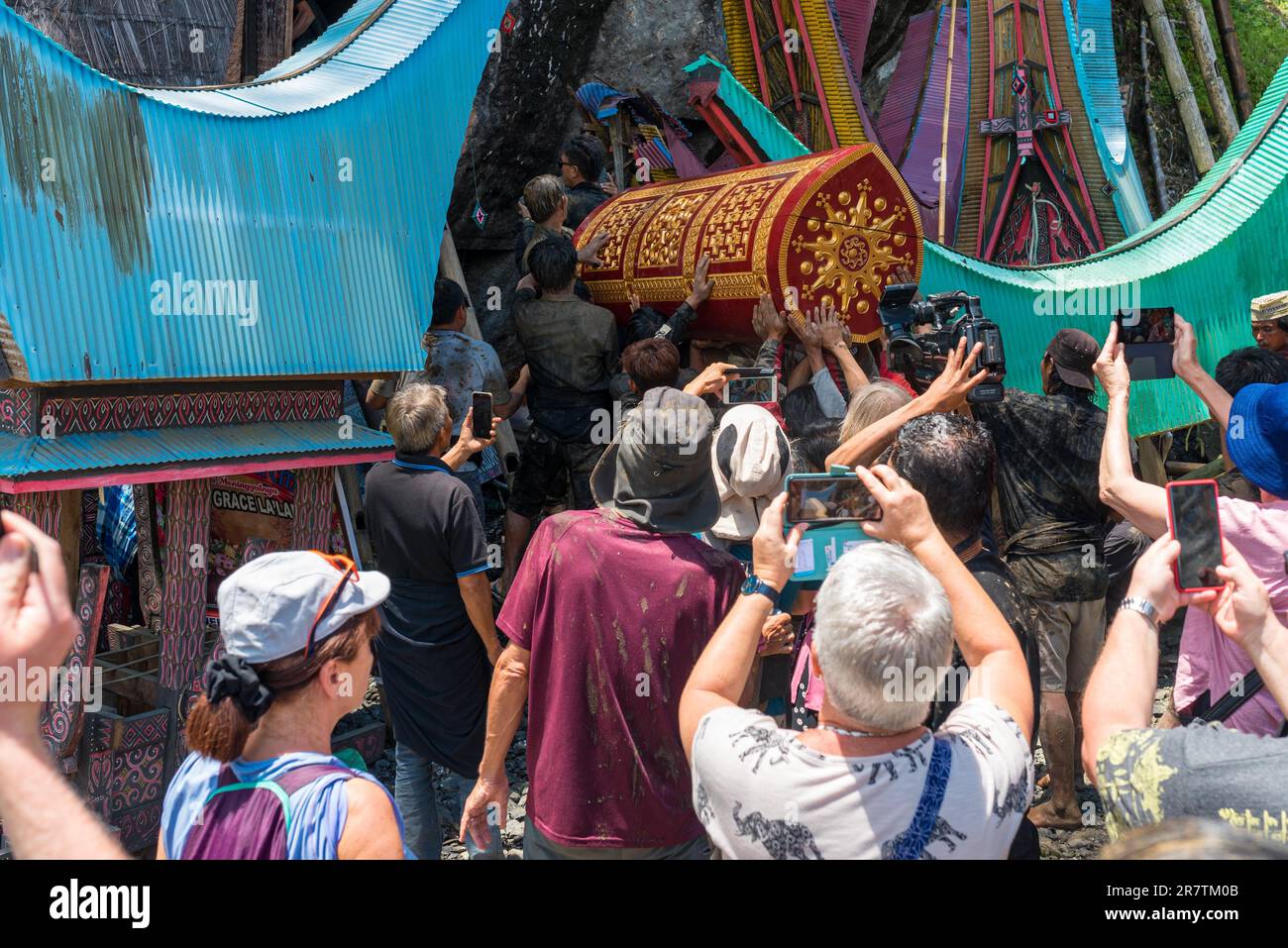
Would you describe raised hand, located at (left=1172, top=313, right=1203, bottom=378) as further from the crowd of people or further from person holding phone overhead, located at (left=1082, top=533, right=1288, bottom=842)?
person holding phone overhead, located at (left=1082, top=533, right=1288, bottom=842)

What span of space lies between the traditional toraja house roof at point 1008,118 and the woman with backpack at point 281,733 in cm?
604

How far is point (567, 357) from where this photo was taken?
5.20m

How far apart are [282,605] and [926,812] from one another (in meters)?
1.04

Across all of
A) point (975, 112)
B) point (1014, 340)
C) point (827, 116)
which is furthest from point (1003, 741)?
point (975, 112)

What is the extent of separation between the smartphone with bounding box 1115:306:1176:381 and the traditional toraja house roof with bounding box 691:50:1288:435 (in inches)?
95.1

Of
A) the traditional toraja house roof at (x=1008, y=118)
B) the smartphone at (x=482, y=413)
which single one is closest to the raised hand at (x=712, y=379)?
the smartphone at (x=482, y=413)

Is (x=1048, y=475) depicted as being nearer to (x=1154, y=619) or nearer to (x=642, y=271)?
(x=642, y=271)

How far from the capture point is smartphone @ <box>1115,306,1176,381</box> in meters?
3.33

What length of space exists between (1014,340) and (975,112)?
2.77m

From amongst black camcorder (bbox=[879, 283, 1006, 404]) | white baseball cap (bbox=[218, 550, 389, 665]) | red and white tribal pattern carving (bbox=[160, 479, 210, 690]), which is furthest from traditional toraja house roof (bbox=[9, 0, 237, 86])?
white baseball cap (bbox=[218, 550, 389, 665])

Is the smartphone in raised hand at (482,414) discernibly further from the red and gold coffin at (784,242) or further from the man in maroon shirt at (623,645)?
the red and gold coffin at (784,242)

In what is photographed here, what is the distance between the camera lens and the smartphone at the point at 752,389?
4.10m

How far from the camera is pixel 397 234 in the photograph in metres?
4.41
